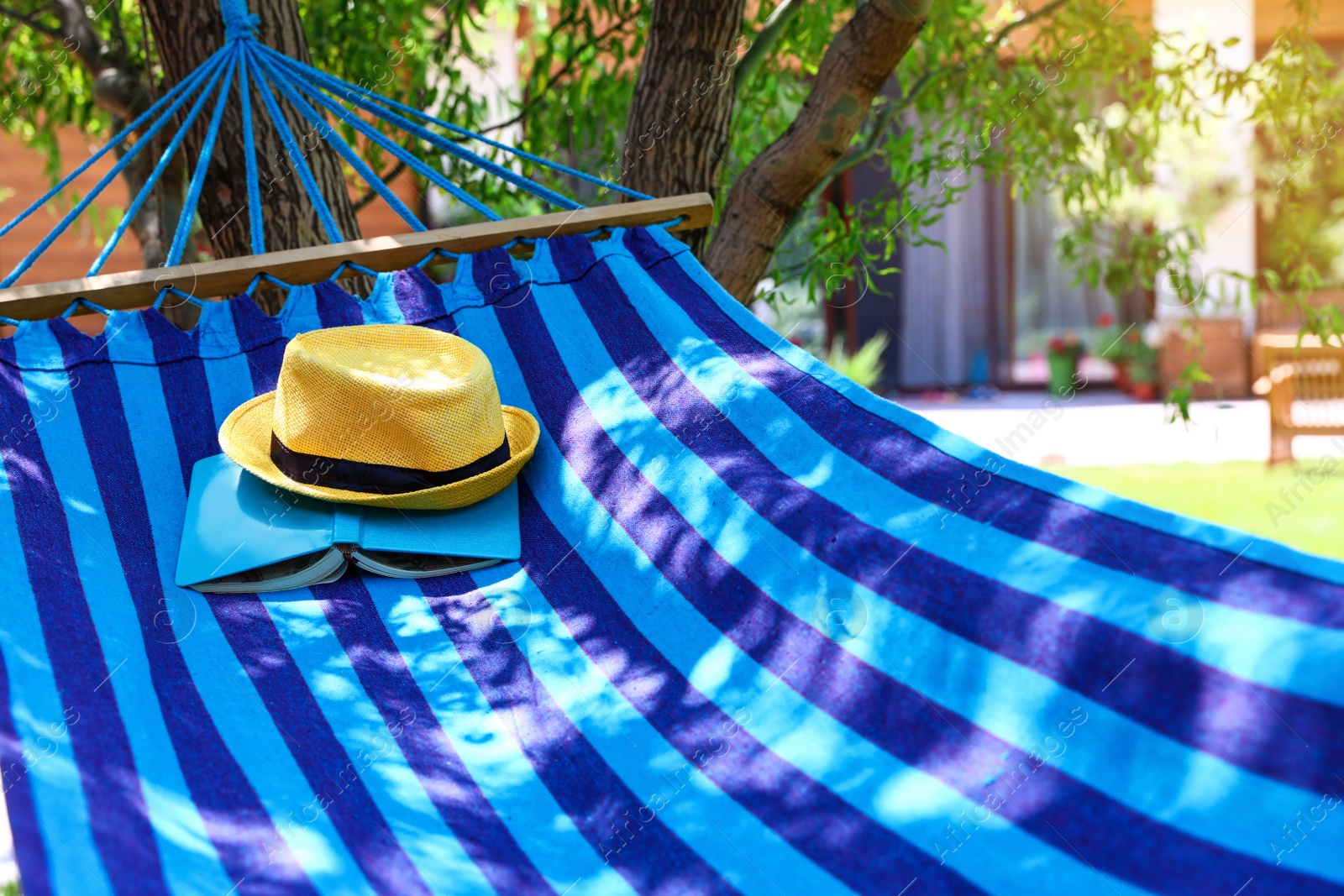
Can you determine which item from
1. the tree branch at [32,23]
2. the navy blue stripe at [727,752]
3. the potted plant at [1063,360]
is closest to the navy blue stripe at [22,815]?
the navy blue stripe at [727,752]

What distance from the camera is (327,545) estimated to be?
5.53 feet

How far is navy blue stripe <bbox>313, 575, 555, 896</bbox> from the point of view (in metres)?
1.14

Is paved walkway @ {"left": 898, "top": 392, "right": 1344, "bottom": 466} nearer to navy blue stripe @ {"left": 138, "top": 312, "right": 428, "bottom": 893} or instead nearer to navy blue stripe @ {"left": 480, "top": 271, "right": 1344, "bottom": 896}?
navy blue stripe @ {"left": 480, "top": 271, "right": 1344, "bottom": 896}

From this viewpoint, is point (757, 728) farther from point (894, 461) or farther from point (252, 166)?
point (252, 166)

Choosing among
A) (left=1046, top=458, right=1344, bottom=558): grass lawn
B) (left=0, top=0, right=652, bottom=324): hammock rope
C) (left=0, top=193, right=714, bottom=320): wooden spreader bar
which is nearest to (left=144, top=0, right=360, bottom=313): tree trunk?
(left=0, top=0, right=652, bottom=324): hammock rope

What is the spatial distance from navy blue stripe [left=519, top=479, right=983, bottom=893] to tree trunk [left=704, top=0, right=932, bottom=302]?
0.95 m

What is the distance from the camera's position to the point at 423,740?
1340 millimetres

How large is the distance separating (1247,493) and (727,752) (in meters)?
3.97

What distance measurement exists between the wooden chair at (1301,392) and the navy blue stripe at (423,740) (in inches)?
170

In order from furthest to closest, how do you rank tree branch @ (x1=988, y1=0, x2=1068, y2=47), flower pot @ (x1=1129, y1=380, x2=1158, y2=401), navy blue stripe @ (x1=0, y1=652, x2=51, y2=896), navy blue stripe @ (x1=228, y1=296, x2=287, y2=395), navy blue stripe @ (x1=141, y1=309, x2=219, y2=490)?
flower pot @ (x1=1129, y1=380, x2=1158, y2=401) < tree branch @ (x1=988, y1=0, x2=1068, y2=47) < navy blue stripe @ (x1=228, y1=296, x2=287, y2=395) < navy blue stripe @ (x1=141, y1=309, x2=219, y2=490) < navy blue stripe @ (x1=0, y1=652, x2=51, y2=896)

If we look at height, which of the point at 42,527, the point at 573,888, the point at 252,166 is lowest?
the point at 573,888

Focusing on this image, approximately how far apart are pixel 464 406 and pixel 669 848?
0.88 m

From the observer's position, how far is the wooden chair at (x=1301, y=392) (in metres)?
4.73

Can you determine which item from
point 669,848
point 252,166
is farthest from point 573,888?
point 252,166
